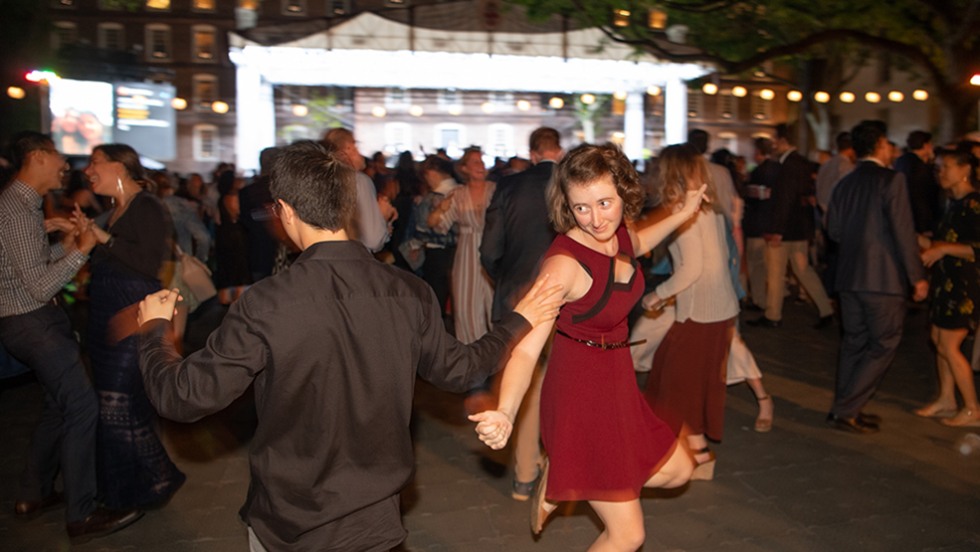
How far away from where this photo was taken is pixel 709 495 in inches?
211

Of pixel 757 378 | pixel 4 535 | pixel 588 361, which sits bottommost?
pixel 4 535

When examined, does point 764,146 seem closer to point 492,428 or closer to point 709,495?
point 709,495

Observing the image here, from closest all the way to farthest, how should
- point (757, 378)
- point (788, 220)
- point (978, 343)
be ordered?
1. point (757, 378)
2. point (978, 343)
3. point (788, 220)

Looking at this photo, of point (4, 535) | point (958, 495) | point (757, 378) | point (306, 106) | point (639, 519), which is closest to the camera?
point (639, 519)

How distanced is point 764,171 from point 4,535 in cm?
904

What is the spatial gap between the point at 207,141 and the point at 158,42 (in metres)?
7.57

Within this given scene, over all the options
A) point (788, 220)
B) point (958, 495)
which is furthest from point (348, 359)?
point (788, 220)

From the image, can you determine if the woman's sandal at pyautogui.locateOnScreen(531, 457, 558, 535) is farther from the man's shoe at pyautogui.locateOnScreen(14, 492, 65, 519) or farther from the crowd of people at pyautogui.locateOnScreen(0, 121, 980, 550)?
the man's shoe at pyautogui.locateOnScreen(14, 492, 65, 519)

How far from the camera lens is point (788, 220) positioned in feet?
35.0

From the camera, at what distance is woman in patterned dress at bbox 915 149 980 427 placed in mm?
6527

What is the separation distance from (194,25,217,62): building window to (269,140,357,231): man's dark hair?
194 ft

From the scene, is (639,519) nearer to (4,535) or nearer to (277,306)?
(277,306)

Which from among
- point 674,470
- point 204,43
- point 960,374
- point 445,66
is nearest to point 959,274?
point 960,374

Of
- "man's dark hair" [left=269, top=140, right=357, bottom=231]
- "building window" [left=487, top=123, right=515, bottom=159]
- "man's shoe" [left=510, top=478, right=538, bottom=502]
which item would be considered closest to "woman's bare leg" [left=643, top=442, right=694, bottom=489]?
"man's shoe" [left=510, top=478, right=538, bottom=502]
